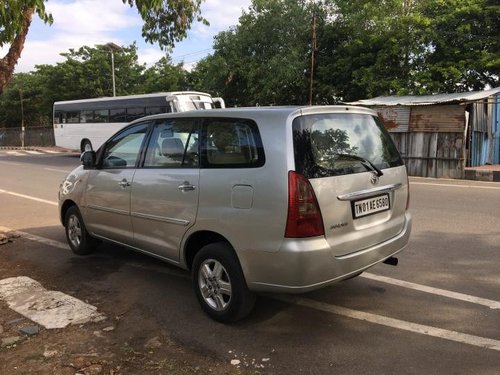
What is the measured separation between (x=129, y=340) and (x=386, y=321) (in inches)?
80.0

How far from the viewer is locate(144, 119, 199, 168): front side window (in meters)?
4.12

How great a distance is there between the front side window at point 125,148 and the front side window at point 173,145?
0.74 feet

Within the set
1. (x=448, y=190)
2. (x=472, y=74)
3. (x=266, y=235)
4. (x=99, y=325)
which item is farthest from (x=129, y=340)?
(x=472, y=74)

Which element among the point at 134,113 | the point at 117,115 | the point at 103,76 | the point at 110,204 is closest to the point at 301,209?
the point at 110,204

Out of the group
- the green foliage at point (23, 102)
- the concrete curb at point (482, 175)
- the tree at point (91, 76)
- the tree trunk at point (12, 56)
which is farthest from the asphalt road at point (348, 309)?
the green foliage at point (23, 102)

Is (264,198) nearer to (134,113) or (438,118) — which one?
(438,118)

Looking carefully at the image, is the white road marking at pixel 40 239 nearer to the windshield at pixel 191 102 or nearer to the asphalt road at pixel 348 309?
the asphalt road at pixel 348 309

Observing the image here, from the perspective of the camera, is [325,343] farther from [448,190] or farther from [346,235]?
[448,190]

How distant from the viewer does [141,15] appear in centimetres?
591

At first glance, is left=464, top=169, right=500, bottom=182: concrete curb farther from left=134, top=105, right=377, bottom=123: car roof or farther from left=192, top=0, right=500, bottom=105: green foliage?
left=134, top=105, right=377, bottom=123: car roof

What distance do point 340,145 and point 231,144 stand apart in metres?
0.86

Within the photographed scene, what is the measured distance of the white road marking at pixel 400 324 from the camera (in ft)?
11.5

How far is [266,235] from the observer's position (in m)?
3.43

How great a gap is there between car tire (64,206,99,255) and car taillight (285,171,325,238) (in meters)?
3.23
